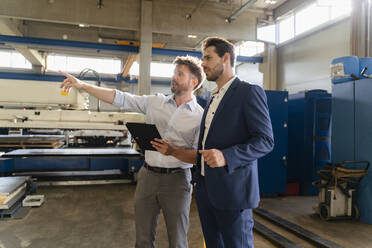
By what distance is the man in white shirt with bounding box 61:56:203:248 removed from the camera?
5.31 ft

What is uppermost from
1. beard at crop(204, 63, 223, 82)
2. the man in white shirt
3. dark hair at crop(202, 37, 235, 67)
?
dark hair at crop(202, 37, 235, 67)

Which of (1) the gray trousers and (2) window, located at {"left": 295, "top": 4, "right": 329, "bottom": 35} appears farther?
(2) window, located at {"left": 295, "top": 4, "right": 329, "bottom": 35}

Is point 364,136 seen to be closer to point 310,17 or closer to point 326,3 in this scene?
point 326,3

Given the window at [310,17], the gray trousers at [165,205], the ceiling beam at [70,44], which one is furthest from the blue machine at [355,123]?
the ceiling beam at [70,44]

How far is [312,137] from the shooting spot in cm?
456

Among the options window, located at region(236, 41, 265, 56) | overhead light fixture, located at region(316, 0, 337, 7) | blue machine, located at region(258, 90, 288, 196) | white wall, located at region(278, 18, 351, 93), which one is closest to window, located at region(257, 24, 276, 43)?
white wall, located at region(278, 18, 351, 93)

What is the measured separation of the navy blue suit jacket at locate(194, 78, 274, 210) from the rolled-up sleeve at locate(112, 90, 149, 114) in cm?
68

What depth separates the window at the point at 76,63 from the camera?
1208cm

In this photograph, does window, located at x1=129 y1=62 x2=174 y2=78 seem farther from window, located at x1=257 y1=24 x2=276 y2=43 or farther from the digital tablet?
the digital tablet

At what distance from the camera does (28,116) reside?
326 centimetres

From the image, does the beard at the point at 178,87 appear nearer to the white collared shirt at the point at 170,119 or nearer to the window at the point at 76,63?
the white collared shirt at the point at 170,119

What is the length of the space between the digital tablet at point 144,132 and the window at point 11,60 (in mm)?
12508

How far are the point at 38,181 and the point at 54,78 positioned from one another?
8045mm

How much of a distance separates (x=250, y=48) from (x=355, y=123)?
7.09 meters
